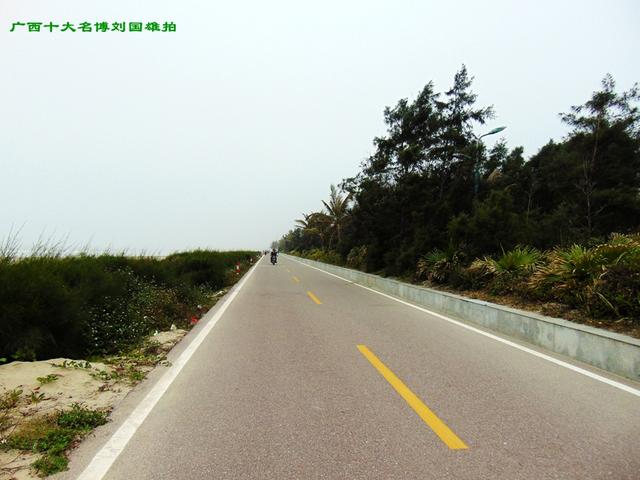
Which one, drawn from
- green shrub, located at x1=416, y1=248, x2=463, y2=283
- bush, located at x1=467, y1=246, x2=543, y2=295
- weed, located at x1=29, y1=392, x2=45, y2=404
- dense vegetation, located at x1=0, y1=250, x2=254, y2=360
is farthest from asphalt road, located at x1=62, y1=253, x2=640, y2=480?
green shrub, located at x1=416, y1=248, x2=463, y2=283

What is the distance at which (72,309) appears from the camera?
621cm

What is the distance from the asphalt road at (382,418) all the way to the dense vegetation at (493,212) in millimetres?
3625

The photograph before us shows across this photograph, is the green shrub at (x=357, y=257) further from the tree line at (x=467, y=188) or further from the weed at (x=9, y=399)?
the weed at (x=9, y=399)

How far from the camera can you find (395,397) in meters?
4.40

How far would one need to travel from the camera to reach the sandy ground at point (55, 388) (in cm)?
392

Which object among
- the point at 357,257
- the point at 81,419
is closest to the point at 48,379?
the point at 81,419

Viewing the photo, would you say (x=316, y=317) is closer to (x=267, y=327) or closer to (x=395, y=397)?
(x=267, y=327)

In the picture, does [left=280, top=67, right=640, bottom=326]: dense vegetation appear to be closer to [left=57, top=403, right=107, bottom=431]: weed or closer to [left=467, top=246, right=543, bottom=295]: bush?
[left=467, top=246, right=543, bottom=295]: bush

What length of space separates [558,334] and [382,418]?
4159 millimetres

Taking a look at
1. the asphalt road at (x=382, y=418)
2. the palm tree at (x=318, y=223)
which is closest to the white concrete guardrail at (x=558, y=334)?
the asphalt road at (x=382, y=418)

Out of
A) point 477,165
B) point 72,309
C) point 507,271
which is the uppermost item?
point 477,165

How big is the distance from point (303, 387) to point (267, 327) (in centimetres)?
405

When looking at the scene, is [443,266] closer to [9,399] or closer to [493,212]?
Result: [493,212]

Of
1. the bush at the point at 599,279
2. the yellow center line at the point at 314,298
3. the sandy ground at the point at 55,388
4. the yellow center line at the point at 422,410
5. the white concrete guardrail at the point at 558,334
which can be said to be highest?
the bush at the point at 599,279
